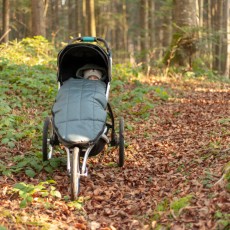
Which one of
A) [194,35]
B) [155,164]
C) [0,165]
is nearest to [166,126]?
[155,164]

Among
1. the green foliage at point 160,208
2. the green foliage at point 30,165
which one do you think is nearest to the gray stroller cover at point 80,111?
the green foliage at point 30,165

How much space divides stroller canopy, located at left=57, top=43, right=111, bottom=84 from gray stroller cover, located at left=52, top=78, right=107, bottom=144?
1.61 feet

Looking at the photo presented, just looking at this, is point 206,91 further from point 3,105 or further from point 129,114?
point 3,105

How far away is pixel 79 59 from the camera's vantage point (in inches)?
244

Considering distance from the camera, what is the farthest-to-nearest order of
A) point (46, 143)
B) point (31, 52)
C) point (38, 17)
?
1. point (38, 17)
2. point (31, 52)
3. point (46, 143)

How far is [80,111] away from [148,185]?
1.35 m

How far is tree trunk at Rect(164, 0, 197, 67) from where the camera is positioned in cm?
1288

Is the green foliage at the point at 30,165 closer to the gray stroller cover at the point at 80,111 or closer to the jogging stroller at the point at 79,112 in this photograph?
the jogging stroller at the point at 79,112

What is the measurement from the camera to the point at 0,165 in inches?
202

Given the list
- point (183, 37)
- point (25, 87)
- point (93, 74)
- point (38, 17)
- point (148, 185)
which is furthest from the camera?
point (38, 17)

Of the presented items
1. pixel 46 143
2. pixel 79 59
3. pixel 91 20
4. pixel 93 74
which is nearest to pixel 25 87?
pixel 79 59

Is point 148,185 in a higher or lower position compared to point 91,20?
lower

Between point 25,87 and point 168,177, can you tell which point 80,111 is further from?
point 25,87

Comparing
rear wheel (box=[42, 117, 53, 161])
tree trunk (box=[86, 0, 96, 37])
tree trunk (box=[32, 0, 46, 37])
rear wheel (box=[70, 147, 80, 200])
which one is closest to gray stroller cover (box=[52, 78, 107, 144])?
rear wheel (box=[70, 147, 80, 200])
